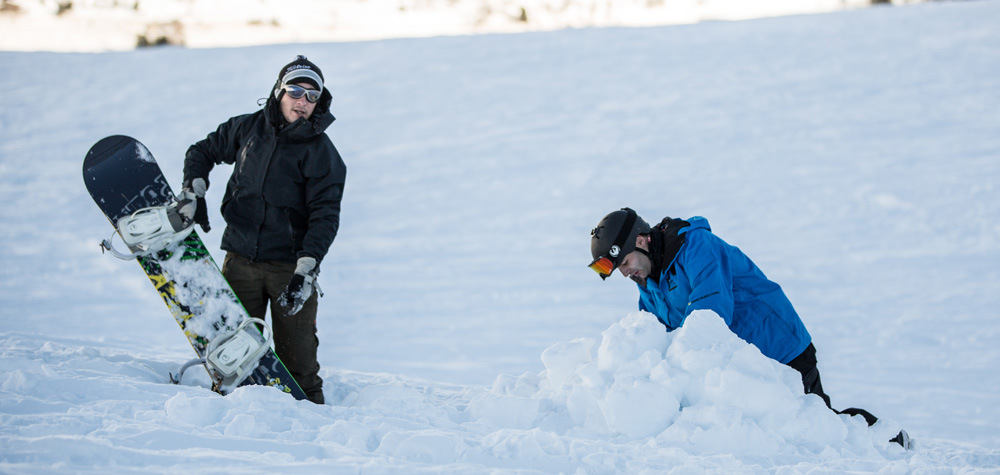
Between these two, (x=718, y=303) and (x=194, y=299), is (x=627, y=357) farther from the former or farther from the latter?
(x=194, y=299)

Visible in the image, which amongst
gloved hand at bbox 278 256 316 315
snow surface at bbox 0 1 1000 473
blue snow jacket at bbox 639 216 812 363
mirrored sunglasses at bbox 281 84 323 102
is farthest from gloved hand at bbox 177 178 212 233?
blue snow jacket at bbox 639 216 812 363

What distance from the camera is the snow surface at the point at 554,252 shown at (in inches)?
111

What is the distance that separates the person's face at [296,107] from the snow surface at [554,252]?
1325mm

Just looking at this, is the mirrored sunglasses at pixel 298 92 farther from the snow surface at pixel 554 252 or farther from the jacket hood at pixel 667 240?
the jacket hood at pixel 667 240

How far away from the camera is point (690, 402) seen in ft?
10.2

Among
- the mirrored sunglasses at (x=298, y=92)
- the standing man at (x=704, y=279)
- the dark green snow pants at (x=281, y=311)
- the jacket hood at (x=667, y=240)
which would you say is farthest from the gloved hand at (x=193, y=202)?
the jacket hood at (x=667, y=240)

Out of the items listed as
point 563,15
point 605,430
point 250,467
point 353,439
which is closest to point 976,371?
point 605,430

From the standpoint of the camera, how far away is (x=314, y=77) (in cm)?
366

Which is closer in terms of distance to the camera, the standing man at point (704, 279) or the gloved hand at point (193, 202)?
the standing man at point (704, 279)

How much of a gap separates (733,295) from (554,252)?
17.2 ft

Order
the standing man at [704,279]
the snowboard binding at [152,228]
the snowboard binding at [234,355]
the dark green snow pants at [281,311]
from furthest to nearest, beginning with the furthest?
the dark green snow pants at [281,311], the snowboard binding at [152,228], the snowboard binding at [234,355], the standing man at [704,279]

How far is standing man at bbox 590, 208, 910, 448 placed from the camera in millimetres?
3270

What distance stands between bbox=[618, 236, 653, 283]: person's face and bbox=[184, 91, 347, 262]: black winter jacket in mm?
1337

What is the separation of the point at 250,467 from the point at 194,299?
5.12 feet
